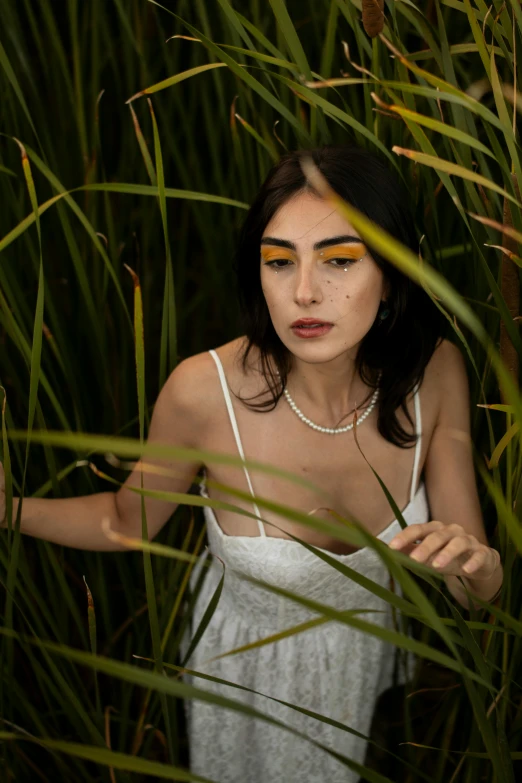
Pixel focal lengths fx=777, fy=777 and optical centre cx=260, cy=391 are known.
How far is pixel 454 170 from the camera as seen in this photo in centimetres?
61

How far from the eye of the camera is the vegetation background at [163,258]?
2.64ft

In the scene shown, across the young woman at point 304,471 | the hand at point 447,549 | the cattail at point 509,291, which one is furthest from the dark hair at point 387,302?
the hand at point 447,549

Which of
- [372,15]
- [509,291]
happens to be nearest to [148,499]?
[509,291]

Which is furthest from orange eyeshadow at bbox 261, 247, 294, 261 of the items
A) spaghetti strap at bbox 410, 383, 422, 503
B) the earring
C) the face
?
spaghetti strap at bbox 410, 383, 422, 503

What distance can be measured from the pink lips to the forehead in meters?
0.08

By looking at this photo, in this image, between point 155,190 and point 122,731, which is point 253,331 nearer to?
point 155,190

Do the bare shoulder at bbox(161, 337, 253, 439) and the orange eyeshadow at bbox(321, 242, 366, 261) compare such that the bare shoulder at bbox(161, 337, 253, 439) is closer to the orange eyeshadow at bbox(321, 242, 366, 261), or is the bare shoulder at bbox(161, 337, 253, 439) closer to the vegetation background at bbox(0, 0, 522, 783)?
the vegetation background at bbox(0, 0, 522, 783)

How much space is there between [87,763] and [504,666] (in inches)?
29.2

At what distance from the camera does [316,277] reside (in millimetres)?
832

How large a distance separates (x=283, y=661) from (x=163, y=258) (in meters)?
0.66

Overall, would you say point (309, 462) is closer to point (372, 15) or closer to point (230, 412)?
point (230, 412)

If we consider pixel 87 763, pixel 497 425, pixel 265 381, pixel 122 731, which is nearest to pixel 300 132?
pixel 265 381

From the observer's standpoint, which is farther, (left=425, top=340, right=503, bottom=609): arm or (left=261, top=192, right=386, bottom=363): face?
(left=425, top=340, right=503, bottom=609): arm

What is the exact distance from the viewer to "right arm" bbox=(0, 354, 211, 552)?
38.3 inches
